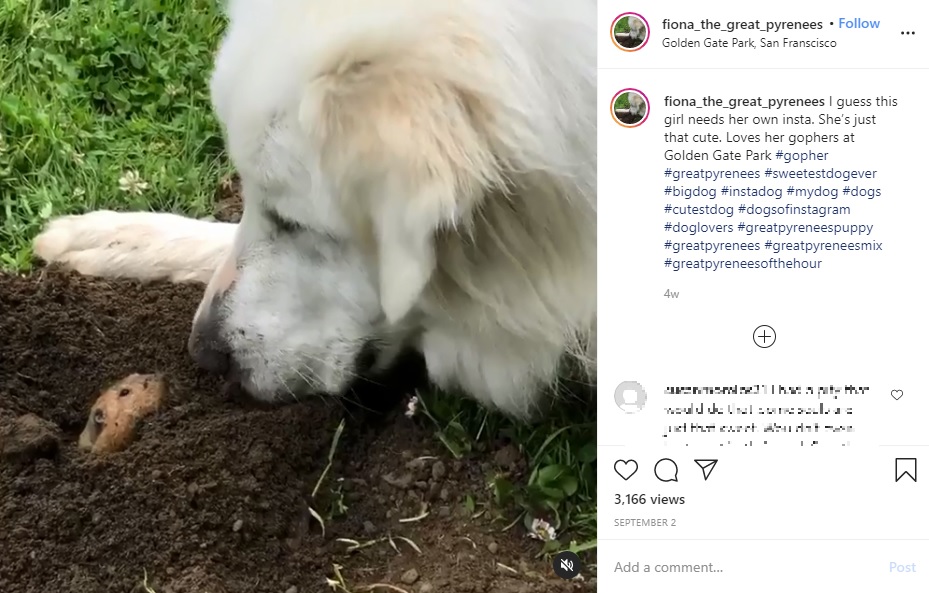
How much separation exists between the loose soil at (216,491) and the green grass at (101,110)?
1.03ft

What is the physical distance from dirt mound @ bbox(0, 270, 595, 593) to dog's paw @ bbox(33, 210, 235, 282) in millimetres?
168

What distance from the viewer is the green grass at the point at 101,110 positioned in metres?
1.67

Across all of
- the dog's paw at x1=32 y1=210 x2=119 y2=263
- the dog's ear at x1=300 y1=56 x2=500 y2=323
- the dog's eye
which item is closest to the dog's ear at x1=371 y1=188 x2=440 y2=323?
the dog's ear at x1=300 y1=56 x2=500 y2=323
